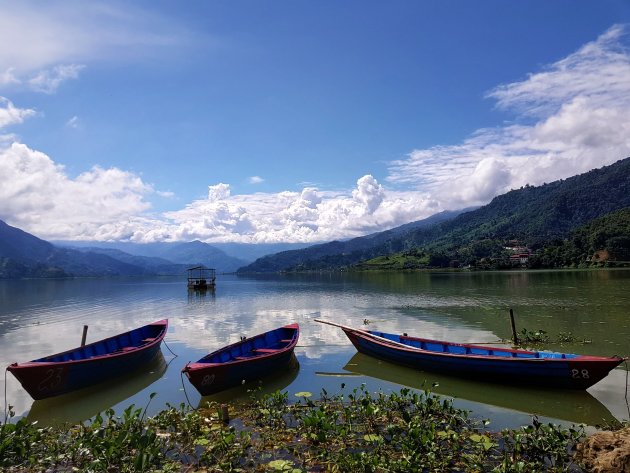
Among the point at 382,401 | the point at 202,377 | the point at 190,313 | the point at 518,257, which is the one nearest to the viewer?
the point at 382,401

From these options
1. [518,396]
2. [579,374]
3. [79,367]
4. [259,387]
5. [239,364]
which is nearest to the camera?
[259,387]

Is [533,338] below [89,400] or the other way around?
the other way around

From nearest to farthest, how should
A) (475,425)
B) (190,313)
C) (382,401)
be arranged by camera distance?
(475,425) → (382,401) → (190,313)

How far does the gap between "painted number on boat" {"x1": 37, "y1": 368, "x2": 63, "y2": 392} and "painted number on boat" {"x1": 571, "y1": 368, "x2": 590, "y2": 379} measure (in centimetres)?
2296

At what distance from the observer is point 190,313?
55.3 metres

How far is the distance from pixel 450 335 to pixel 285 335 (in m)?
13.5

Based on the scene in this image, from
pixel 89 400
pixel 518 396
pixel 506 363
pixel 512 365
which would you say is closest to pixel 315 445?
pixel 518 396

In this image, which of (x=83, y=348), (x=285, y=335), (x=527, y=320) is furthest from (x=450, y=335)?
(x=83, y=348)

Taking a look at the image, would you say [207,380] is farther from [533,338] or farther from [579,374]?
[533,338]

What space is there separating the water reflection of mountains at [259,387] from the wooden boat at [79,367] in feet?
21.5

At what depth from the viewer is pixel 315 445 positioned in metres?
12.2

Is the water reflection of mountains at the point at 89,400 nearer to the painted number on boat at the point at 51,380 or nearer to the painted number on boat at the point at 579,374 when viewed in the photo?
the painted number on boat at the point at 51,380

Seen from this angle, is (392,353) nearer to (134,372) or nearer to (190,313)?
(134,372)

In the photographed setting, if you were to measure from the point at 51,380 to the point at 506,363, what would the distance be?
2097cm
